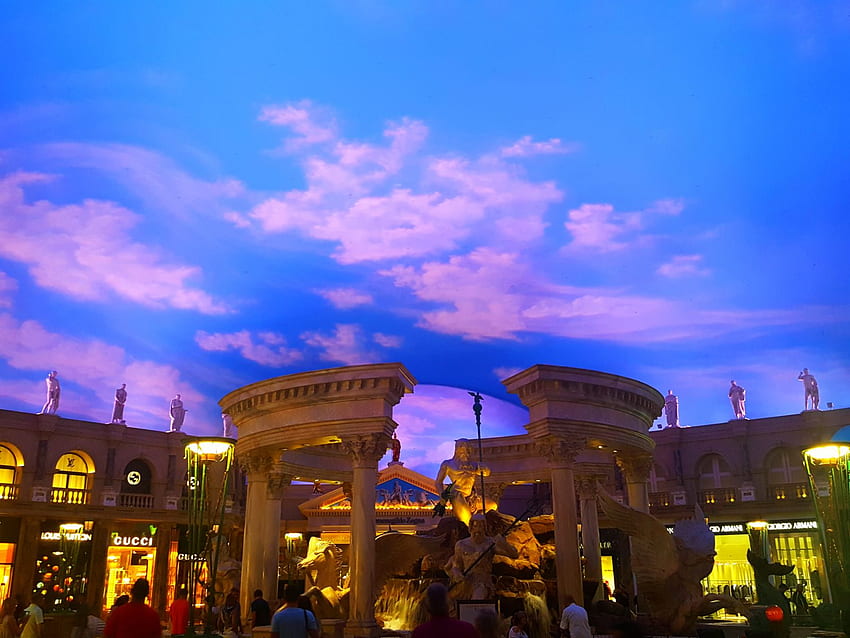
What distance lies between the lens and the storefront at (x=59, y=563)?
100ft

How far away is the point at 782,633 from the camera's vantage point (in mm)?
10375

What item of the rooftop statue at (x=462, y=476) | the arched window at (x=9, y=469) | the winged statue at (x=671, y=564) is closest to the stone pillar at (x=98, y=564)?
the arched window at (x=9, y=469)

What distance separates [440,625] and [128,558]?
110ft

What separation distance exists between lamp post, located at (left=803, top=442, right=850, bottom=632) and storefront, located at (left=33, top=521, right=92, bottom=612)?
28.0m

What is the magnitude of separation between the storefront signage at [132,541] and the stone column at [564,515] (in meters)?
24.5

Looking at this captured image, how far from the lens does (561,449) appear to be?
15.9m

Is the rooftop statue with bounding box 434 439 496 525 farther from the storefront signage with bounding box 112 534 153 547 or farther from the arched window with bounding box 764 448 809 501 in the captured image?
the storefront signage with bounding box 112 534 153 547

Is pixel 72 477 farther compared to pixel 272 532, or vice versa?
pixel 72 477

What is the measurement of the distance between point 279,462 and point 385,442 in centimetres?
525

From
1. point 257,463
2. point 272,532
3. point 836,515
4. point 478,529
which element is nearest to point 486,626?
point 836,515

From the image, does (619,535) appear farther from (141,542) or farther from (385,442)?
(141,542)

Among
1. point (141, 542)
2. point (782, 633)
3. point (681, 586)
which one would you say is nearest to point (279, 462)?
point (681, 586)

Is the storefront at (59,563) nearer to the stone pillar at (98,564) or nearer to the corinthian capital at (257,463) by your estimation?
the stone pillar at (98,564)

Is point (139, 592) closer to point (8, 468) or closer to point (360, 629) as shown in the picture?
point (360, 629)
